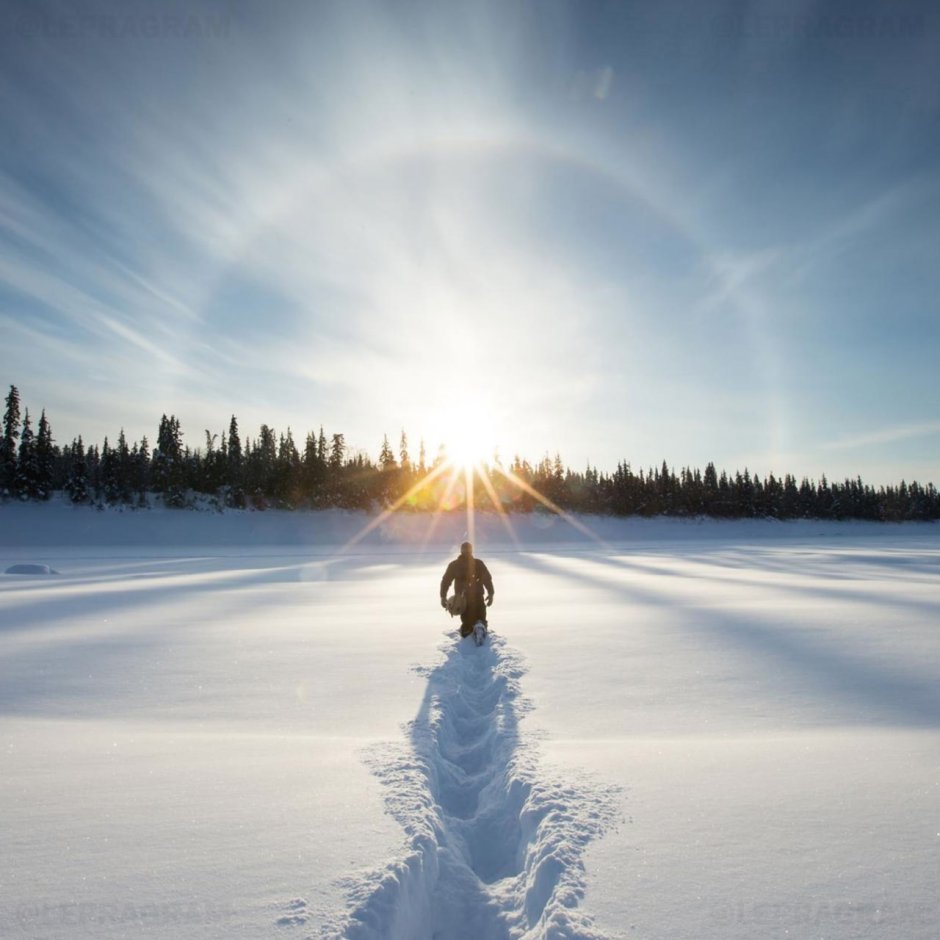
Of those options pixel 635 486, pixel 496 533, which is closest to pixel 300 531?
pixel 496 533

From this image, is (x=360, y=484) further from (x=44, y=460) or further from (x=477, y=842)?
(x=477, y=842)

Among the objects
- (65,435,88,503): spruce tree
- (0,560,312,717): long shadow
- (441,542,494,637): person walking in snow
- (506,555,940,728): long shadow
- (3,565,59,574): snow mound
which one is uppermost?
(65,435,88,503): spruce tree

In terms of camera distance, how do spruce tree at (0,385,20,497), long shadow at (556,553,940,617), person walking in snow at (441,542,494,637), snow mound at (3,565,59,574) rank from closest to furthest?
person walking in snow at (441,542,494,637) → long shadow at (556,553,940,617) → snow mound at (3,565,59,574) → spruce tree at (0,385,20,497)

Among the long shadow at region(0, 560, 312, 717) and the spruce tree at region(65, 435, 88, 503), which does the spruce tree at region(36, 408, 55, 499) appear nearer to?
the spruce tree at region(65, 435, 88, 503)

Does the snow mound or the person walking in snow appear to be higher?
the person walking in snow

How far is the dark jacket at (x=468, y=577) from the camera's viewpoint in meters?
10.1

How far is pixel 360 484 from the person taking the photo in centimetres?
7856

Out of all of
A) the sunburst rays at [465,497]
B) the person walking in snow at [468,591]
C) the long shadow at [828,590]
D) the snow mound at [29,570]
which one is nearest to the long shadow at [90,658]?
the person walking in snow at [468,591]

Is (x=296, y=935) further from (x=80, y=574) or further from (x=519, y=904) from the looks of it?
(x=80, y=574)

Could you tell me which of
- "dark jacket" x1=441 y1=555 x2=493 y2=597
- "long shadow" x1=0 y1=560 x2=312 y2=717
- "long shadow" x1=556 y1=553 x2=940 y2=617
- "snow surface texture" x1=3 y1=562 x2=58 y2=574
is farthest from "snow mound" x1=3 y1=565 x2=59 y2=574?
"long shadow" x1=556 y1=553 x2=940 y2=617

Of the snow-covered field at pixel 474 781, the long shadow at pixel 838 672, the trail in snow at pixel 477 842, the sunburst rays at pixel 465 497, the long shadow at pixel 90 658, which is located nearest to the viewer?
the snow-covered field at pixel 474 781

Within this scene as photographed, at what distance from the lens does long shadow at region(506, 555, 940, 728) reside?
219 inches

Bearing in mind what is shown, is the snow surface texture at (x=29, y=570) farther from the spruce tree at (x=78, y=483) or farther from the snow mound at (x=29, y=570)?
the spruce tree at (x=78, y=483)

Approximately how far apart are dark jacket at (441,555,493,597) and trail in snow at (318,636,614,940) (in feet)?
13.7
